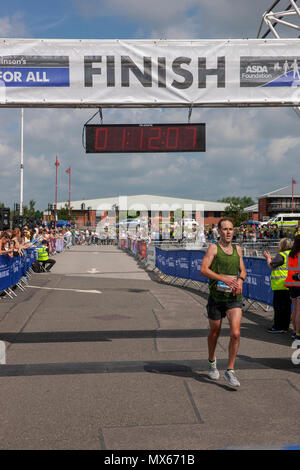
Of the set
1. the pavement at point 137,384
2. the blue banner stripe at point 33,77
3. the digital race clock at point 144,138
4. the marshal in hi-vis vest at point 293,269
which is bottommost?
the pavement at point 137,384

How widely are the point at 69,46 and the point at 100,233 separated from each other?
49.2 meters

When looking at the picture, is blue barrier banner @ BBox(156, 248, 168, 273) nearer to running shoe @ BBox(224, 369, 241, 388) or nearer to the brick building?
running shoe @ BBox(224, 369, 241, 388)

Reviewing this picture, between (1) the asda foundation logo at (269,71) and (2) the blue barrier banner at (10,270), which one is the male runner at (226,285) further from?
(2) the blue barrier banner at (10,270)

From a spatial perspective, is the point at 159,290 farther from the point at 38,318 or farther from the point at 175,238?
the point at 175,238

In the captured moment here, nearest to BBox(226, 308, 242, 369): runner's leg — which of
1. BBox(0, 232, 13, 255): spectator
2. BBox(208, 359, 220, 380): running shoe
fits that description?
BBox(208, 359, 220, 380): running shoe

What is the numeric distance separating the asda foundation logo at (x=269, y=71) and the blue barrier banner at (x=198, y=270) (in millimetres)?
3995

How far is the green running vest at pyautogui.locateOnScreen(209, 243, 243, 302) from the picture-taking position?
595cm

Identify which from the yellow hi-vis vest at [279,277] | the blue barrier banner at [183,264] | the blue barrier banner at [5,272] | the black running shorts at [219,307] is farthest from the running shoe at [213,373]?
the blue barrier banner at [183,264]

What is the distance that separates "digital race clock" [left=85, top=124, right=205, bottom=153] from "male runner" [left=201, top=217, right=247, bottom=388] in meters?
3.13

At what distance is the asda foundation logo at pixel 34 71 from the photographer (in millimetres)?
9094

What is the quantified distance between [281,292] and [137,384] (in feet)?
14.7

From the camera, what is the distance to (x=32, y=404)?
525cm

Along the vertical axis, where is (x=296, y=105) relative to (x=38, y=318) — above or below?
above

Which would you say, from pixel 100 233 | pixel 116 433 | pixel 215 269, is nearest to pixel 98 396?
pixel 116 433
